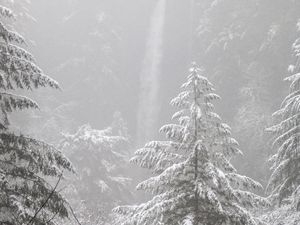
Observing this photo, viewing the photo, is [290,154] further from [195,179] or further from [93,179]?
[93,179]

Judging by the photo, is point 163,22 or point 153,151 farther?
point 163,22

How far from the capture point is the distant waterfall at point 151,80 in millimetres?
35906

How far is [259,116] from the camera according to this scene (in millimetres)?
28750

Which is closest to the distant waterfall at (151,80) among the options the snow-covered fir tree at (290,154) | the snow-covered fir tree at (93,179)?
the snow-covered fir tree at (93,179)

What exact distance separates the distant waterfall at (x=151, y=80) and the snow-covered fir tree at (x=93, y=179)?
12.0m

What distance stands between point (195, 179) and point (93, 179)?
12.9m

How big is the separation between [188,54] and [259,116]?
9666mm

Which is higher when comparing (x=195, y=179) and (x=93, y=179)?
(x=93, y=179)

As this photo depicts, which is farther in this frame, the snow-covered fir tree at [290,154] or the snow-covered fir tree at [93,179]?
the snow-covered fir tree at [93,179]

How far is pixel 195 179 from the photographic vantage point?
9875mm

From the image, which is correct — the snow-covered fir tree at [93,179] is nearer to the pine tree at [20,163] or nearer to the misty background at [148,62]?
the misty background at [148,62]

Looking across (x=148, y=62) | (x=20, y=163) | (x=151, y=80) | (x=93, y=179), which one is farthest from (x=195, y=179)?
(x=148, y=62)

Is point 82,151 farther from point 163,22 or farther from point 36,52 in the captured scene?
point 163,22

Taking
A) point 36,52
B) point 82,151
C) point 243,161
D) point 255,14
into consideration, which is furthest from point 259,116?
point 36,52
